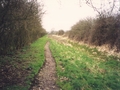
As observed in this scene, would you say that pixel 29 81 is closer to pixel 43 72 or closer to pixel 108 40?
pixel 43 72

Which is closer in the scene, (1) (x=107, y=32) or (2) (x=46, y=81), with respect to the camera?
(2) (x=46, y=81)

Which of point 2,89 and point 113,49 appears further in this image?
point 113,49

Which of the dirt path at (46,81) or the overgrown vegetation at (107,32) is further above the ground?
the overgrown vegetation at (107,32)

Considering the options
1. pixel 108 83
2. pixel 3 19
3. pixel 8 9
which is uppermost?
pixel 8 9

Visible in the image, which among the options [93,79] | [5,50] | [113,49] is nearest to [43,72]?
[93,79]

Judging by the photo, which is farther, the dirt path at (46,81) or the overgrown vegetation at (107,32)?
the overgrown vegetation at (107,32)

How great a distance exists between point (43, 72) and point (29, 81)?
2.11 m

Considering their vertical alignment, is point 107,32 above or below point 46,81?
above

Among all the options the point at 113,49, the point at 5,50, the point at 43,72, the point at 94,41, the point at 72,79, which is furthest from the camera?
the point at 94,41

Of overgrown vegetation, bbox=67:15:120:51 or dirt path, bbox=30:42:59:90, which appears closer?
dirt path, bbox=30:42:59:90

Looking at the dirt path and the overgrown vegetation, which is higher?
the overgrown vegetation

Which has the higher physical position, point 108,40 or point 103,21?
point 103,21

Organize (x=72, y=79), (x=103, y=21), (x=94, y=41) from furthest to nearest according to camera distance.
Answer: (x=94, y=41) → (x=103, y=21) → (x=72, y=79)

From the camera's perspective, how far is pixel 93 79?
357 inches
